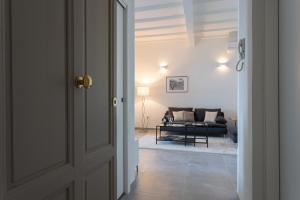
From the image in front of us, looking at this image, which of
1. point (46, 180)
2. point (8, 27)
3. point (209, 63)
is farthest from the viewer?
point (209, 63)

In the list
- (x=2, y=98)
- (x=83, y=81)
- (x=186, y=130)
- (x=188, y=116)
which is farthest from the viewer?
(x=188, y=116)

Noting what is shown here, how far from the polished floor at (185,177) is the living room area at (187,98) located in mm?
11

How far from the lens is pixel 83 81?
1.04 meters

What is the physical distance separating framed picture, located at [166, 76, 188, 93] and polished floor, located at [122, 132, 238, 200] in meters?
3.43

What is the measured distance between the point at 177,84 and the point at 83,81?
7.06 meters

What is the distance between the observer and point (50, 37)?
87 centimetres

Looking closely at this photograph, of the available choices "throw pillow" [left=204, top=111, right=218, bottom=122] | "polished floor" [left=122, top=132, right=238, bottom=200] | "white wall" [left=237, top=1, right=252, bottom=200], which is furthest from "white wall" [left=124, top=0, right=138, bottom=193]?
"throw pillow" [left=204, top=111, right=218, bottom=122]

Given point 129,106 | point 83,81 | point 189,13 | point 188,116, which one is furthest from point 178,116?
point 83,81

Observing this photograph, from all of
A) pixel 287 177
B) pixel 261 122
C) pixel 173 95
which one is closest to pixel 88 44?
pixel 261 122

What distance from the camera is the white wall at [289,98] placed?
1261 millimetres

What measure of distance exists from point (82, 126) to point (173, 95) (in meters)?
7.03

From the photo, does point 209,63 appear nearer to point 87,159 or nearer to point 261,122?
point 261,122

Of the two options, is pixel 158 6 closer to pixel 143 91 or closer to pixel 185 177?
pixel 143 91

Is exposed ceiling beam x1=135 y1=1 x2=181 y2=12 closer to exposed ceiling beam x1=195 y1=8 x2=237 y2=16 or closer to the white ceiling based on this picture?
the white ceiling
